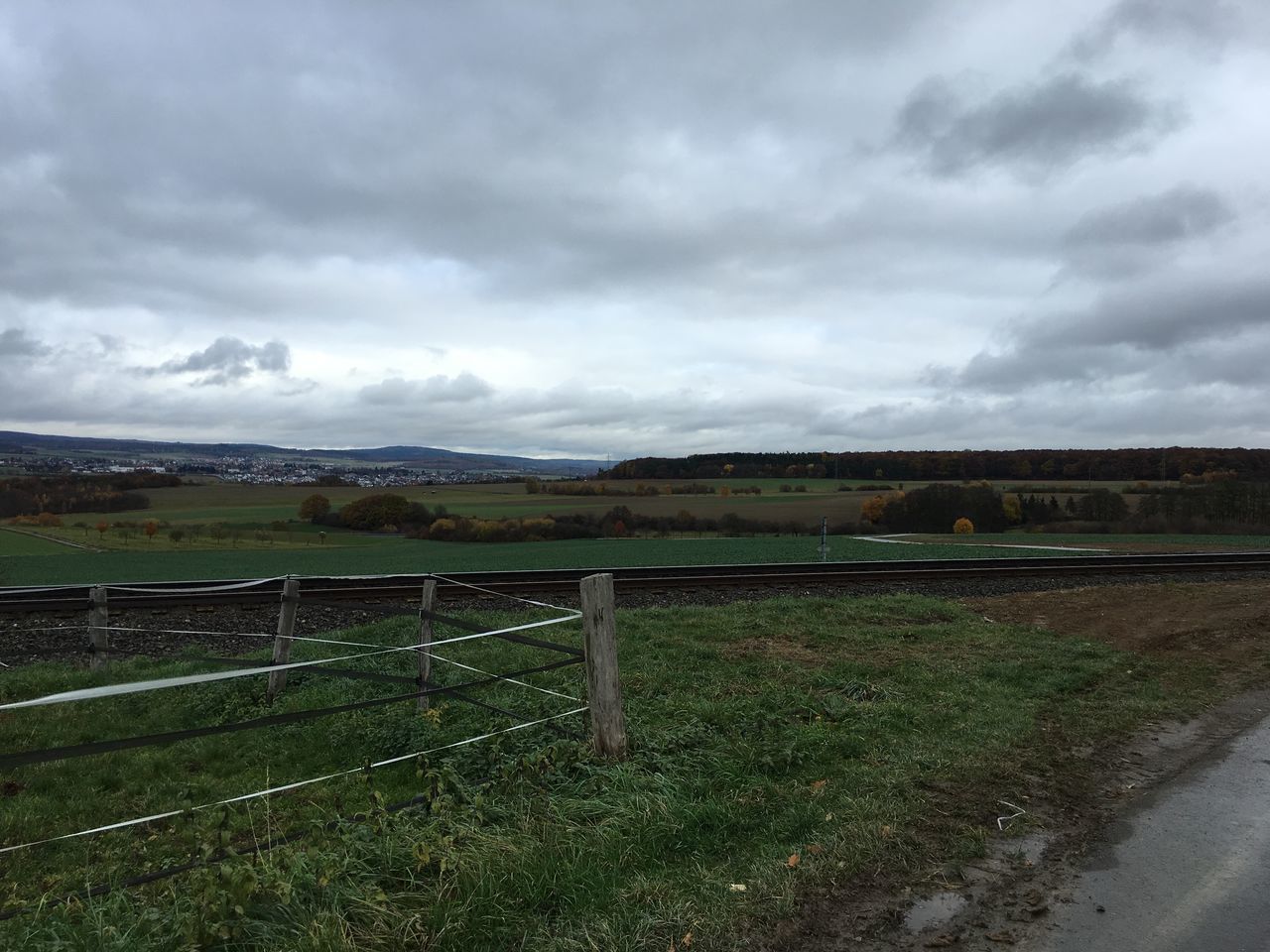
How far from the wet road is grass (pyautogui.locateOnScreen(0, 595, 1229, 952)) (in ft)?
2.24

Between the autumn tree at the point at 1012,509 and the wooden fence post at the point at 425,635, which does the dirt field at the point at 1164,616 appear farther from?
the autumn tree at the point at 1012,509

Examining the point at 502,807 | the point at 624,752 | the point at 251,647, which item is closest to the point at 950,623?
the point at 624,752

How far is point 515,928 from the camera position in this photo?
3.56 m

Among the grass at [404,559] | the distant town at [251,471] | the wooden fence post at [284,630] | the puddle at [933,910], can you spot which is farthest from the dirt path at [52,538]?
the puddle at [933,910]

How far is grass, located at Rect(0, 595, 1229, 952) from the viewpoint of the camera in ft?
11.8

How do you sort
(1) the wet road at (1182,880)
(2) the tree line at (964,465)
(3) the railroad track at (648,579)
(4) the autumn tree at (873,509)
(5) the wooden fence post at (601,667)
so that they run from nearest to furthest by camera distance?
1. (1) the wet road at (1182,880)
2. (5) the wooden fence post at (601,667)
3. (3) the railroad track at (648,579)
4. (4) the autumn tree at (873,509)
5. (2) the tree line at (964,465)

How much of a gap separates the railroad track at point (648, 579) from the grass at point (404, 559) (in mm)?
5061

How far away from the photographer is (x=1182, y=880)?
4020mm

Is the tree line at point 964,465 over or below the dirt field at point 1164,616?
over

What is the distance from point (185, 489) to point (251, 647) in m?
63.4

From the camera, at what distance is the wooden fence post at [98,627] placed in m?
10.3

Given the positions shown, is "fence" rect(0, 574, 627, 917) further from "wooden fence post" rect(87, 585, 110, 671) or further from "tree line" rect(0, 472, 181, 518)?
"tree line" rect(0, 472, 181, 518)

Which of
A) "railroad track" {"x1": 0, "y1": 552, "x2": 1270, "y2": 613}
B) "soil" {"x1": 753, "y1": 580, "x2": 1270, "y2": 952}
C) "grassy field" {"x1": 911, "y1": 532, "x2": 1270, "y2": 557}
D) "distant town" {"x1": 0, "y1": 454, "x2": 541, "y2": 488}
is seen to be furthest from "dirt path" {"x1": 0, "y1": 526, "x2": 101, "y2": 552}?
"soil" {"x1": 753, "y1": 580, "x2": 1270, "y2": 952}

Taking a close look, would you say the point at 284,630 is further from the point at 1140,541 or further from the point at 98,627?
the point at 1140,541
